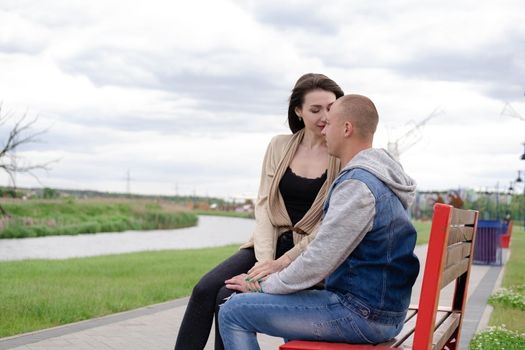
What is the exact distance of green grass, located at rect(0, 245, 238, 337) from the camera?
26.9 feet

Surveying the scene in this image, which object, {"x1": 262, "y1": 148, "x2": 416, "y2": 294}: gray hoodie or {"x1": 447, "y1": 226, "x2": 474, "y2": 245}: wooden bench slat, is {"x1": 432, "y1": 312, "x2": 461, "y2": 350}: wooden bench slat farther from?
{"x1": 262, "y1": 148, "x2": 416, "y2": 294}: gray hoodie

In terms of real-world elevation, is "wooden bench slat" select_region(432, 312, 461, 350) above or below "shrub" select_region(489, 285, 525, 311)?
above

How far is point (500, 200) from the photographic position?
4550 cm

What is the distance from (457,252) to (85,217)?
1845 inches

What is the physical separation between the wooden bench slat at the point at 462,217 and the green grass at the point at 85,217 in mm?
35099

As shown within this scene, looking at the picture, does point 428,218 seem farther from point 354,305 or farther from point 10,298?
point 354,305

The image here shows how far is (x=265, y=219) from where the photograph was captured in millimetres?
4613

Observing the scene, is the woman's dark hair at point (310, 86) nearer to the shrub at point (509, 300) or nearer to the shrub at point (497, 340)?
the shrub at point (497, 340)

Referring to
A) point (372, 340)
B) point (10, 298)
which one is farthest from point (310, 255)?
point (10, 298)

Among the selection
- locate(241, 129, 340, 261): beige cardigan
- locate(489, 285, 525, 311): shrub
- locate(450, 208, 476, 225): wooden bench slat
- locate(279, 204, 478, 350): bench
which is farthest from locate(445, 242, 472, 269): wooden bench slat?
locate(489, 285, 525, 311): shrub

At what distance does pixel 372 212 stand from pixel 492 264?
15.9 m

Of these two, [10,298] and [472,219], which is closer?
[472,219]

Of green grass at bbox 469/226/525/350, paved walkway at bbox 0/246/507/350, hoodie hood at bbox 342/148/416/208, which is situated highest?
hoodie hood at bbox 342/148/416/208

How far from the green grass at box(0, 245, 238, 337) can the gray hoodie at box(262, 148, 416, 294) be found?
446cm
